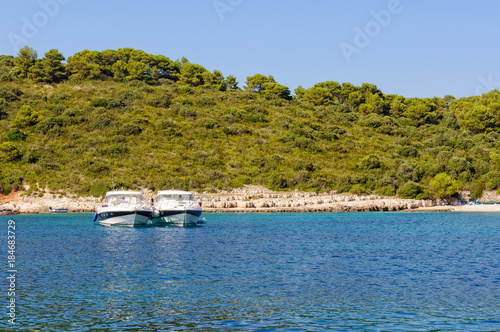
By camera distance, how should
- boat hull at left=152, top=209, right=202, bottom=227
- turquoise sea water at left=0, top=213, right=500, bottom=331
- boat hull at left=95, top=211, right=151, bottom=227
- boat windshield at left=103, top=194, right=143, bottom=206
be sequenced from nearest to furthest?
turquoise sea water at left=0, top=213, right=500, bottom=331
boat hull at left=95, top=211, right=151, bottom=227
boat hull at left=152, top=209, right=202, bottom=227
boat windshield at left=103, top=194, right=143, bottom=206

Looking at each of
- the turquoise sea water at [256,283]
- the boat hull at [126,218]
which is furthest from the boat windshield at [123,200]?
the turquoise sea water at [256,283]

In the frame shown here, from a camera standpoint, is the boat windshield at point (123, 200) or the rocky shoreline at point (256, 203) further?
the rocky shoreline at point (256, 203)

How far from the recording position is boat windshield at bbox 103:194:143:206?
174ft

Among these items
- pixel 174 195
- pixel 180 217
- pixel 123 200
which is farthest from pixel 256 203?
pixel 123 200

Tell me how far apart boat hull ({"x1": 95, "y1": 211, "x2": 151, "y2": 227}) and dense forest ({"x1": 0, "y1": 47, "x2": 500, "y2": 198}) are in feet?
75.9

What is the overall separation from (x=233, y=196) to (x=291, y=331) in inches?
2488

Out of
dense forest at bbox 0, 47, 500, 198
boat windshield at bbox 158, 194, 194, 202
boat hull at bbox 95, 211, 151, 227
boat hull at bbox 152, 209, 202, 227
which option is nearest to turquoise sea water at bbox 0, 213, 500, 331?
boat hull at bbox 95, 211, 151, 227

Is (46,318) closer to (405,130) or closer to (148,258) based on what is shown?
(148,258)

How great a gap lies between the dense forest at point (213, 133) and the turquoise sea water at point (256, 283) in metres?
40.9

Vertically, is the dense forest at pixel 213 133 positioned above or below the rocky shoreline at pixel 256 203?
above

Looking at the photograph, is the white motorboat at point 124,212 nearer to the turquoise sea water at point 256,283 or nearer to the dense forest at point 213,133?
the turquoise sea water at point 256,283

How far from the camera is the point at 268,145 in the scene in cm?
9869

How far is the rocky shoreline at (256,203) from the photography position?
7375cm

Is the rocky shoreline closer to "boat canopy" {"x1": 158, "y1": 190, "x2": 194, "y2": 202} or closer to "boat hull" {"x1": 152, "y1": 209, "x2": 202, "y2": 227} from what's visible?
"boat canopy" {"x1": 158, "y1": 190, "x2": 194, "y2": 202}
